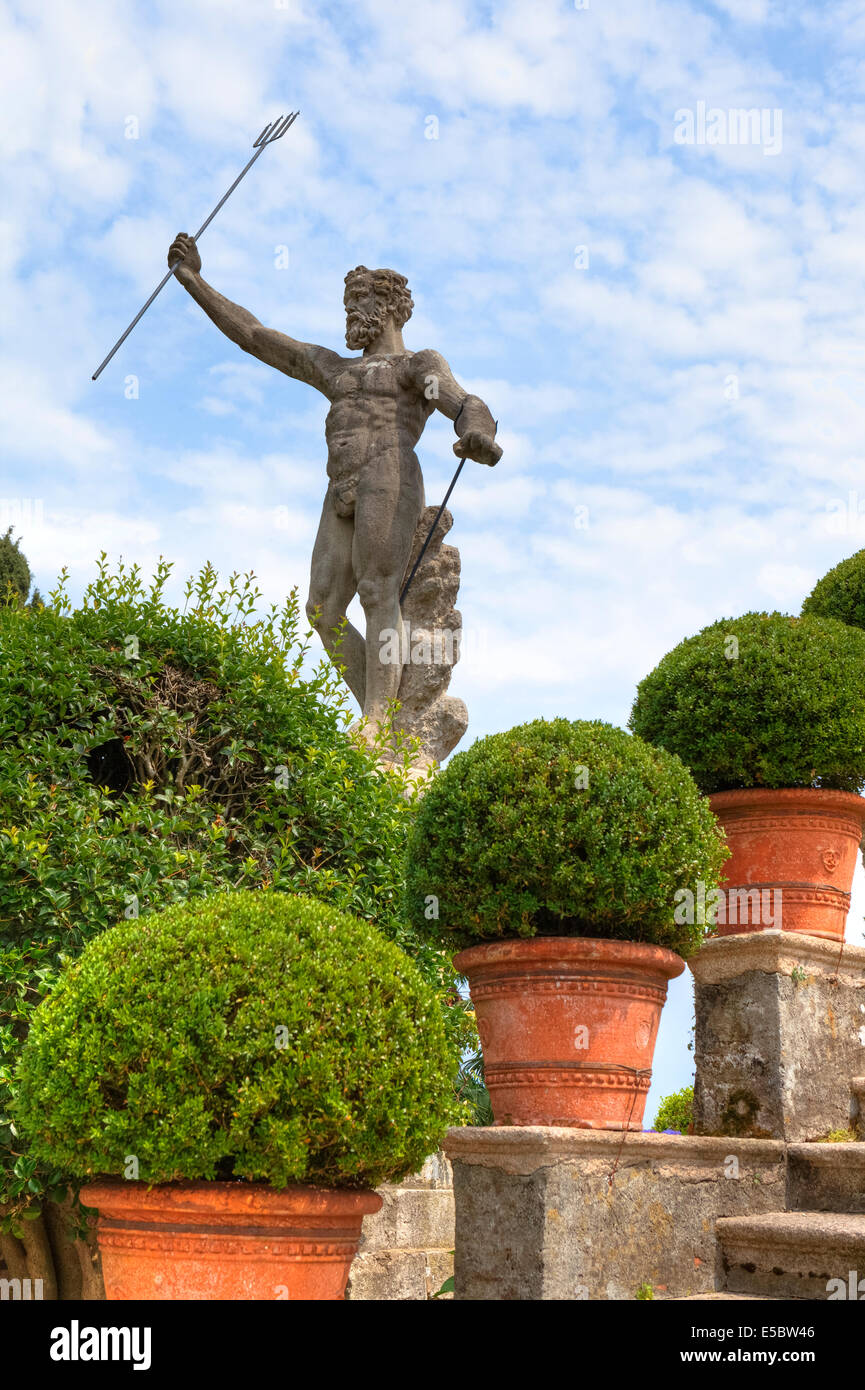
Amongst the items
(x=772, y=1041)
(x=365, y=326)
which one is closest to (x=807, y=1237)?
(x=772, y=1041)

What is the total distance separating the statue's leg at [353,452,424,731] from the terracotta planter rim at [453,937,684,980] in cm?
422

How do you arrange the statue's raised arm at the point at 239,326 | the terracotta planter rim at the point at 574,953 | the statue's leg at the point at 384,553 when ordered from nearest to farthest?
the terracotta planter rim at the point at 574,953 → the statue's leg at the point at 384,553 → the statue's raised arm at the point at 239,326

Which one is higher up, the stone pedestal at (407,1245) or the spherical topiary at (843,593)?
the spherical topiary at (843,593)

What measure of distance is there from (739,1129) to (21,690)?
9.35 ft

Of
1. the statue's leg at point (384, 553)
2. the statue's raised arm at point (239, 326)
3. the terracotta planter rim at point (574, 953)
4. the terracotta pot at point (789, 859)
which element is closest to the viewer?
the terracotta planter rim at point (574, 953)

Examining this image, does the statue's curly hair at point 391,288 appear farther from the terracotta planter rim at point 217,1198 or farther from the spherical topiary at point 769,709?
the terracotta planter rim at point 217,1198

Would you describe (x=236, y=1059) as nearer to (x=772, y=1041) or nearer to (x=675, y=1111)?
(x=772, y=1041)

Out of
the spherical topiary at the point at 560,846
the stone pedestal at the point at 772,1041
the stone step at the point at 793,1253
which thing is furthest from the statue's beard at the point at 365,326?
the stone step at the point at 793,1253

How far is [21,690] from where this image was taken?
4031 millimetres

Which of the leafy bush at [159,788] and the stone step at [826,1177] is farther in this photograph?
the stone step at [826,1177]

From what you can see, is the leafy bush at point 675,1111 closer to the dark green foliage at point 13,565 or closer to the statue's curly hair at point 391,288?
Result: the statue's curly hair at point 391,288

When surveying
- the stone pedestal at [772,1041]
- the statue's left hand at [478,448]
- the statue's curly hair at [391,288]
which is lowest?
the stone pedestal at [772,1041]

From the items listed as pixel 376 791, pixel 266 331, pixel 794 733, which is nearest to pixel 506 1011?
pixel 376 791

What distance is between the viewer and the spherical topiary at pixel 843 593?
6.77 metres
